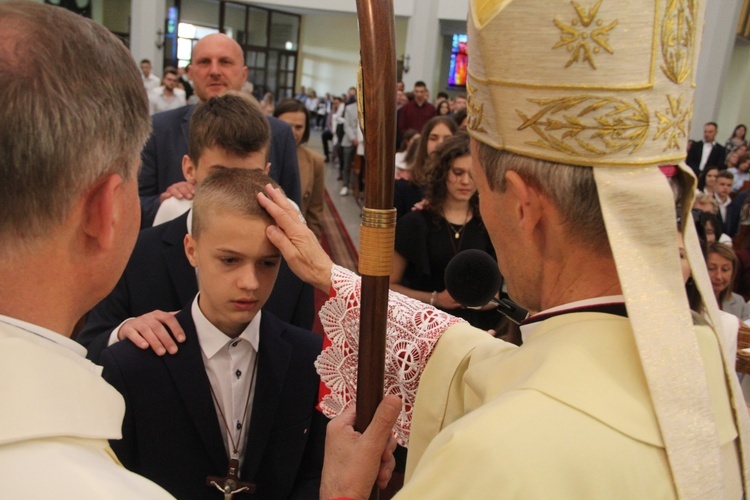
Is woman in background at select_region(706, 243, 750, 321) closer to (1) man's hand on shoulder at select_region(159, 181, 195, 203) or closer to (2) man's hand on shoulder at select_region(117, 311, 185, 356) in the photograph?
(1) man's hand on shoulder at select_region(159, 181, 195, 203)

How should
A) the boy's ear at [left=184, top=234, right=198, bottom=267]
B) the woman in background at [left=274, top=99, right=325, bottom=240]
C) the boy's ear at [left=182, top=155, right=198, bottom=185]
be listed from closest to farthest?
the boy's ear at [left=184, top=234, right=198, bottom=267]
the boy's ear at [left=182, top=155, right=198, bottom=185]
the woman in background at [left=274, top=99, right=325, bottom=240]

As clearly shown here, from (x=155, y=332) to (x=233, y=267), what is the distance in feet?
0.82

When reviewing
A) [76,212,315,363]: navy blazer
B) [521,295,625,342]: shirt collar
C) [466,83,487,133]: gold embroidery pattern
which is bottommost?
[76,212,315,363]: navy blazer

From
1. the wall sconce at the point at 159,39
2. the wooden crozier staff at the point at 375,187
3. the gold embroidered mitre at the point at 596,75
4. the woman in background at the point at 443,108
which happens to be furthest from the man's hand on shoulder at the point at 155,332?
the wall sconce at the point at 159,39

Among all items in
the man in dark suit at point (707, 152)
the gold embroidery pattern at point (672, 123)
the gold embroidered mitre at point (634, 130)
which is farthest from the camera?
the man in dark suit at point (707, 152)

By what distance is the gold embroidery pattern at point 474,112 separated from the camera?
3.90ft

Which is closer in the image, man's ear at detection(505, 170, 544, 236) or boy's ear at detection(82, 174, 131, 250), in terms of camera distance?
boy's ear at detection(82, 174, 131, 250)

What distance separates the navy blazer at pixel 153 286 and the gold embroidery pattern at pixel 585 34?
1397 millimetres

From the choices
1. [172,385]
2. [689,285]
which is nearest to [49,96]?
[172,385]

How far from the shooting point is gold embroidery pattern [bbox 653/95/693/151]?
1.07 m

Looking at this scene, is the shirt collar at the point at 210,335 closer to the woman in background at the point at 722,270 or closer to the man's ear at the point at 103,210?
the man's ear at the point at 103,210

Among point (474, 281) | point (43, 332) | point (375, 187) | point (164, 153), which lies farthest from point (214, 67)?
point (43, 332)

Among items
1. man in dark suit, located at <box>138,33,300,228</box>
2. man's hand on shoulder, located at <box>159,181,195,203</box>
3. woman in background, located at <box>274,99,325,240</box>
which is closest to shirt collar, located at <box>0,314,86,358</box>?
man's hand on shoulder, located at <box>159,181,195,203</box>

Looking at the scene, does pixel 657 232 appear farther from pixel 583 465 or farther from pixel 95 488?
pixel 95 488
